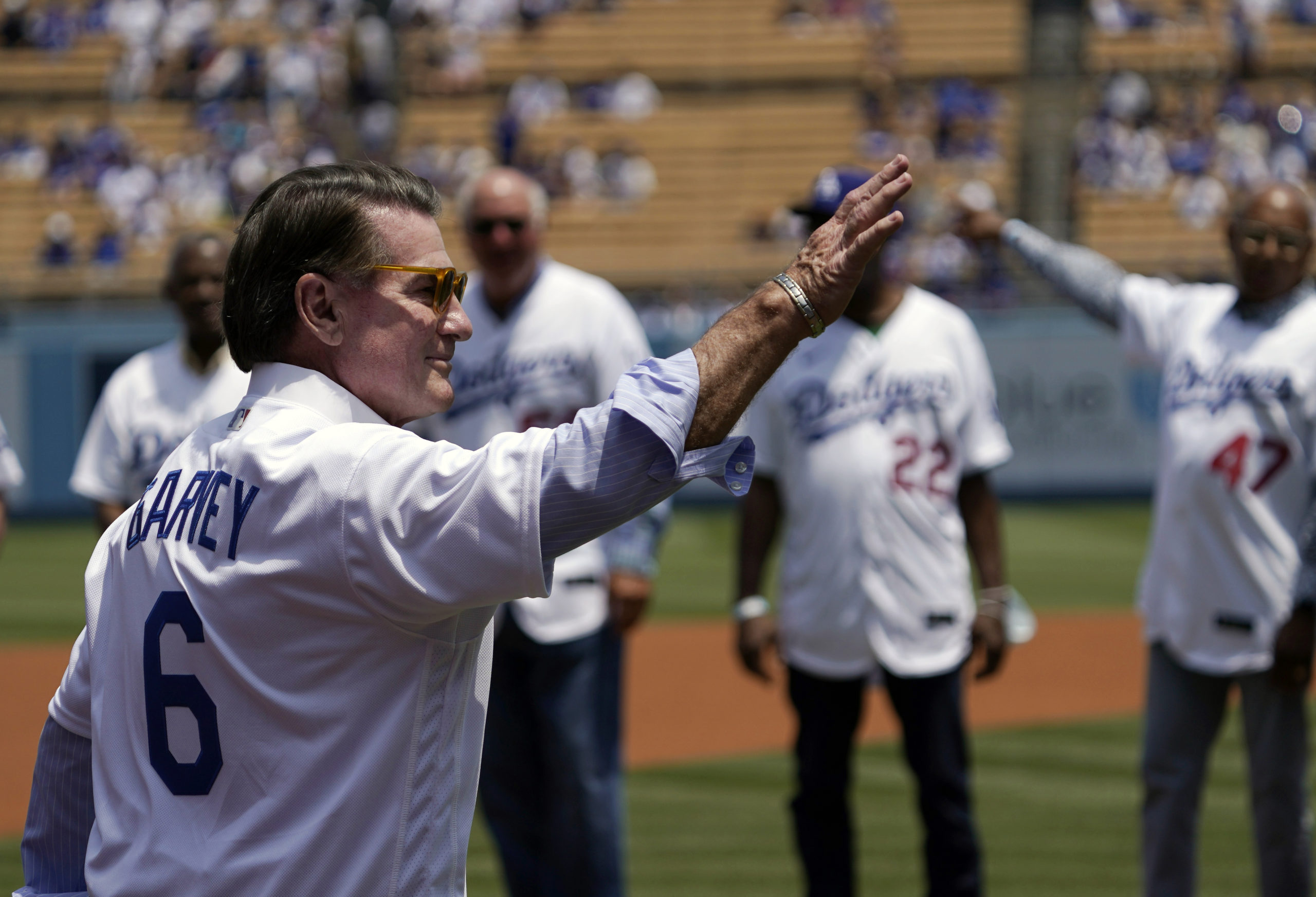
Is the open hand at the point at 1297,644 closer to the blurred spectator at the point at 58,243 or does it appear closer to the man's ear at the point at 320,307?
the man's ear at the point at 320,307

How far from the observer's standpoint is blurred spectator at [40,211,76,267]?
20.9m

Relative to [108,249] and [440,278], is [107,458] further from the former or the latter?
[108,249]

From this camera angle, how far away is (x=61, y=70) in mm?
24859

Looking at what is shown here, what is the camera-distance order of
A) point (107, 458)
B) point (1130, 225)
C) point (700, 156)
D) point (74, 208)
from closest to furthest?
point (107, 458) → point (1130, 225) → point (74, 208) → point (700, 156)

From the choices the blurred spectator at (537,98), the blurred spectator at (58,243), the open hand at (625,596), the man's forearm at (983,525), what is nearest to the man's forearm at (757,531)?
the open hand at (625,596)

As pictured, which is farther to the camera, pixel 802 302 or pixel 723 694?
pixel 723 694

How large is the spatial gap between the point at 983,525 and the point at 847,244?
116 inches

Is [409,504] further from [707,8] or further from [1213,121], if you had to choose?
[707,8]

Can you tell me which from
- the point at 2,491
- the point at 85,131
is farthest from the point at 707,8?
the point at 2,491

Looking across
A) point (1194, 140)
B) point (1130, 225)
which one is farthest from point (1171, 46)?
point (1130, 225)

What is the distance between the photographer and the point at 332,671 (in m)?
1.93

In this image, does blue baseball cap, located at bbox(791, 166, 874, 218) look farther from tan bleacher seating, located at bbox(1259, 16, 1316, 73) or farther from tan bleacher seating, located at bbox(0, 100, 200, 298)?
tan bleacher seating, located at bbox(1259, 16, 1316, 73)

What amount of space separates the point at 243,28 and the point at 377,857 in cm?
2617

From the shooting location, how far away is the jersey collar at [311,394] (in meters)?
2.04
